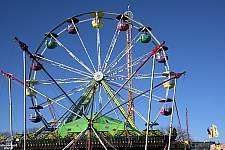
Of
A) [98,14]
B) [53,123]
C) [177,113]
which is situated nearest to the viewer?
[177,113]

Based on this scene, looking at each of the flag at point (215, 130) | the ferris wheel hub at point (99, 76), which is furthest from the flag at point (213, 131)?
the ferris wheel hub at point (99, 76)

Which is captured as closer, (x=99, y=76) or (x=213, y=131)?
(x=99, y=76)

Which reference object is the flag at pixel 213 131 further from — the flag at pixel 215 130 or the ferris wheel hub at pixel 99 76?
the ferris wheel hub at pixel 99 76

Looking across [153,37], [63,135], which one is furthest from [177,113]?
[63,135]

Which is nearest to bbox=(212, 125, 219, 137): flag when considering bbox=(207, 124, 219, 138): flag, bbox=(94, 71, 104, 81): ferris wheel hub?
bbox=(207, 124, 219, 138): flag

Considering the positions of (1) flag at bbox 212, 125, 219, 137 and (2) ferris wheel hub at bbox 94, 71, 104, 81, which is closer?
(2) ferris wheel hub at bbox 94, 71, 104, 81

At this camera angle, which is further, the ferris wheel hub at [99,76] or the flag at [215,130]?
the flag at [215,130]

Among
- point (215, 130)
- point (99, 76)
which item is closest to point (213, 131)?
point (215, 130)

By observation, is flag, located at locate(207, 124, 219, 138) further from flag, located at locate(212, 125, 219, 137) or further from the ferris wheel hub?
the ferris wheel hub

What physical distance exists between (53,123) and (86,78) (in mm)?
5765

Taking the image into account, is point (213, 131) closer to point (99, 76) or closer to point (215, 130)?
point (215, 130)

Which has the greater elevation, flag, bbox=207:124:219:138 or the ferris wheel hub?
the ferris wheel hub

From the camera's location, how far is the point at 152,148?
3212cm

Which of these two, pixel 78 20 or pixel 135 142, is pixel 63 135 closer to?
pixel 135 142
